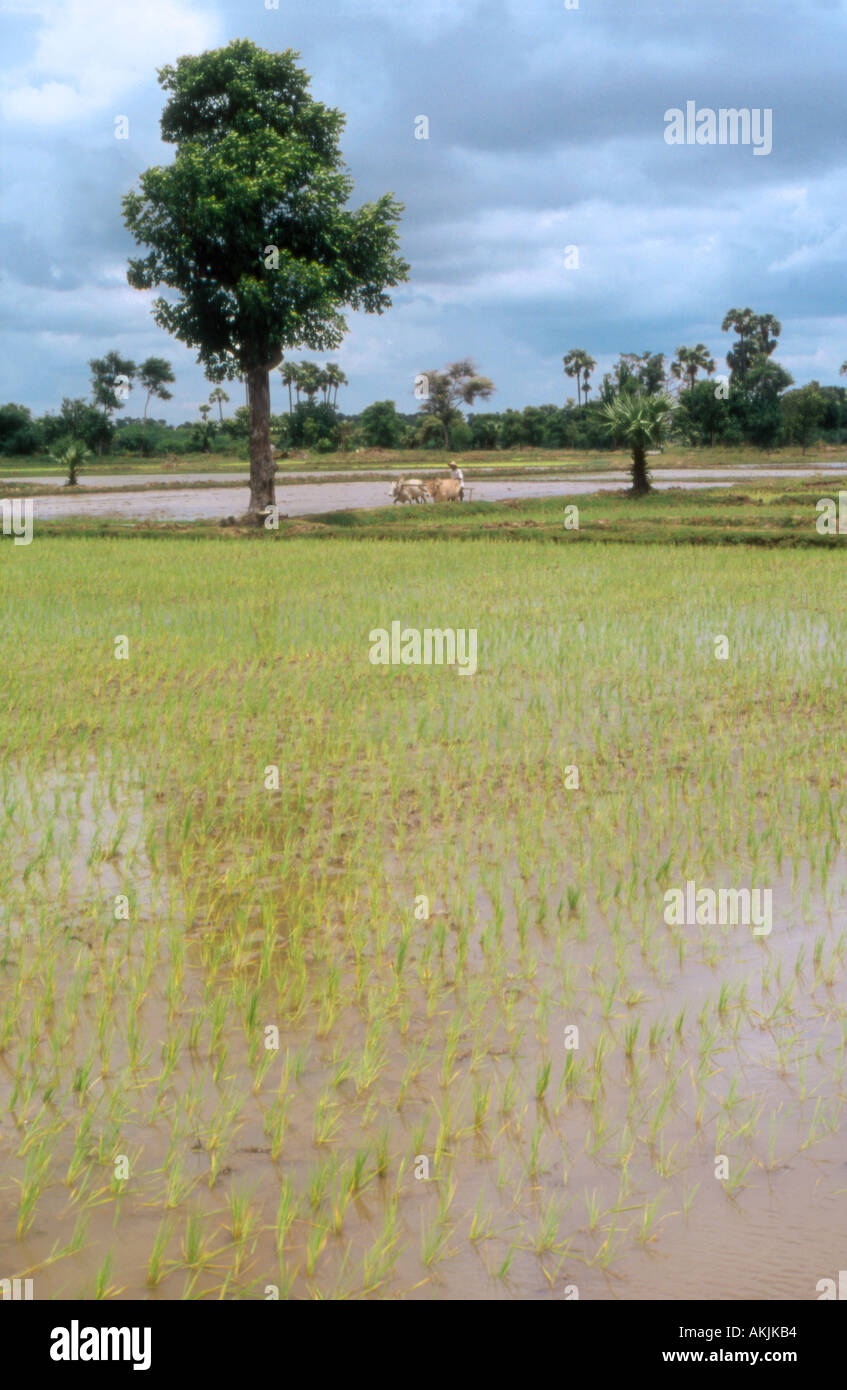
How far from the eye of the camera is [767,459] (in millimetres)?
46188

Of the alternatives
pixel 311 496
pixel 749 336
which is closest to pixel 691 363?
pixel 749 336

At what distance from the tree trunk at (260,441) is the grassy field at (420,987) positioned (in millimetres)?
15107

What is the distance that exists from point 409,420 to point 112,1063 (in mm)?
63015

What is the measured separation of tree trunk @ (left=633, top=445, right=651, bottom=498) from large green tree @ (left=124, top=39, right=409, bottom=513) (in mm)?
6652

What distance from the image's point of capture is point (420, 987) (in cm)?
347

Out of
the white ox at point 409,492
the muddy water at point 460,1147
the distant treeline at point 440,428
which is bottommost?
the muddy water at point 460,1147

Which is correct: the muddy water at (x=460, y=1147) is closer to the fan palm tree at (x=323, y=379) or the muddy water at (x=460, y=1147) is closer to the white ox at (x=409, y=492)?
the white ox at (x=409, y=492)

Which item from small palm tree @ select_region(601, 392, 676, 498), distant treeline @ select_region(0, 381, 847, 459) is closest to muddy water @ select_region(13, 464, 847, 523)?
small palm tree @ select_region(601, 392, 676, 498)

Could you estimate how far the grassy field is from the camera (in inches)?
92.0

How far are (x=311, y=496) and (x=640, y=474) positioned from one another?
8.53m

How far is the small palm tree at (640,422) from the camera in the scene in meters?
25.1

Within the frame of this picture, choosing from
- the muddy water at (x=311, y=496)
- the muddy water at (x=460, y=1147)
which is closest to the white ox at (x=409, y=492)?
the muddy water at (x=311, y=496)
